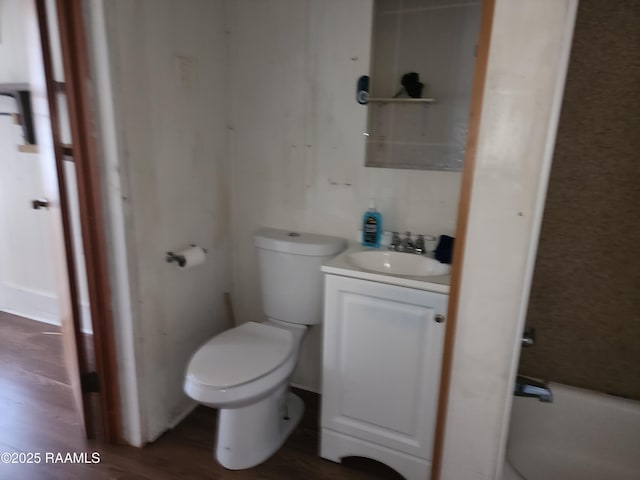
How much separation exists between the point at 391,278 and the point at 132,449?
131 cm

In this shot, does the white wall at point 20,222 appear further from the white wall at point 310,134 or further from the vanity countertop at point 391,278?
the vanity countertop at point 391,278

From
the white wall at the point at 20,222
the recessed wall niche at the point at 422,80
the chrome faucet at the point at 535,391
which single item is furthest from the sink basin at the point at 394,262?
the white wall at the point at 20,222

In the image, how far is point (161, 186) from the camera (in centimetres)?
167

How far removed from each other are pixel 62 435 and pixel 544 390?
6.33 ft


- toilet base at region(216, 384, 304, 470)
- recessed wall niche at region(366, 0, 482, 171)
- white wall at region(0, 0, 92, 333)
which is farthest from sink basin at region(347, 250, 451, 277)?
white wall at region(0, 0, 92, 333)

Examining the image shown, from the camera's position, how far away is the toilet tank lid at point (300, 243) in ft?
5.88

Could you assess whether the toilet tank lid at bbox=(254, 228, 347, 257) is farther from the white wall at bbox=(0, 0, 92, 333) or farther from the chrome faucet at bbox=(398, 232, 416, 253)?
the white wall at bbox=(0, 0, 92, 333)

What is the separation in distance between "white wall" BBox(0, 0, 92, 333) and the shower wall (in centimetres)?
227

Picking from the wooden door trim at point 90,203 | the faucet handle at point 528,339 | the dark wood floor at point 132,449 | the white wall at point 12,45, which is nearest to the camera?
the faucet handle at point 528,339

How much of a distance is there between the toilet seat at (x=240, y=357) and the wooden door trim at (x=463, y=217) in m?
0.66

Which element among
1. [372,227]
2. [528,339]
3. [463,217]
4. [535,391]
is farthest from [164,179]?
[535,391]

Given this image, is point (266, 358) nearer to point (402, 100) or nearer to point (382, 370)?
point (382, 370)

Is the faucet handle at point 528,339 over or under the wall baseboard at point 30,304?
over

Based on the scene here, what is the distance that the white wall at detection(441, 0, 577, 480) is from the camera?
2.92 ft
